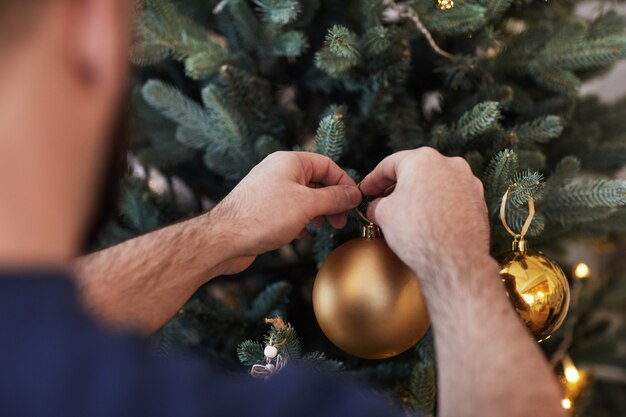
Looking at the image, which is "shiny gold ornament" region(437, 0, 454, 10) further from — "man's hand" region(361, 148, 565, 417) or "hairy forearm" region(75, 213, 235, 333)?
"hairy forearm" region(75, 213, 235, 333)

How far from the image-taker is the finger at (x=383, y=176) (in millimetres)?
668

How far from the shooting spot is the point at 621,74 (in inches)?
74.1

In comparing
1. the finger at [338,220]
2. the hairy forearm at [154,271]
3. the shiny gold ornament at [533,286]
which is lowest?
the shiny gold ornament at [533,286]

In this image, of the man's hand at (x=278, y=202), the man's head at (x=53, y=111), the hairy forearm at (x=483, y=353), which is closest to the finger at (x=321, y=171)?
the man's hand at (x=278, y=202)

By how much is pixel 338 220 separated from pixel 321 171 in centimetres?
7

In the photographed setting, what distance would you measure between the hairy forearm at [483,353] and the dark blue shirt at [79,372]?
160mm

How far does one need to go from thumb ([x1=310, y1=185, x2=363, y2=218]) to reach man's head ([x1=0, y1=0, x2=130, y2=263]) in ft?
1.08

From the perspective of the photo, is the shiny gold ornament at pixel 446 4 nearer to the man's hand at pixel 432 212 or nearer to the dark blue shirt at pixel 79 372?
the man's hand at pixel 432 212

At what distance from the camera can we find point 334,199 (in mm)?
715

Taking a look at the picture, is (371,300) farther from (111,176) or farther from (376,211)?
(111,176)

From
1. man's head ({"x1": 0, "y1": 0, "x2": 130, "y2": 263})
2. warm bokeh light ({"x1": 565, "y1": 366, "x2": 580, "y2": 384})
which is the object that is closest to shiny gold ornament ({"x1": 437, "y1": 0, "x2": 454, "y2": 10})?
man's head ({"x1": 0, "y1": 0, "x2": 130, "y2": 263})

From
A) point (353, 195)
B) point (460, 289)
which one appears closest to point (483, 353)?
point (460, 289)

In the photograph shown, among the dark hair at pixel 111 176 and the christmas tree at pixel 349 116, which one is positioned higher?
the dark hair at pixel 111 176

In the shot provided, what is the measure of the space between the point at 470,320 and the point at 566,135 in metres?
0.63
